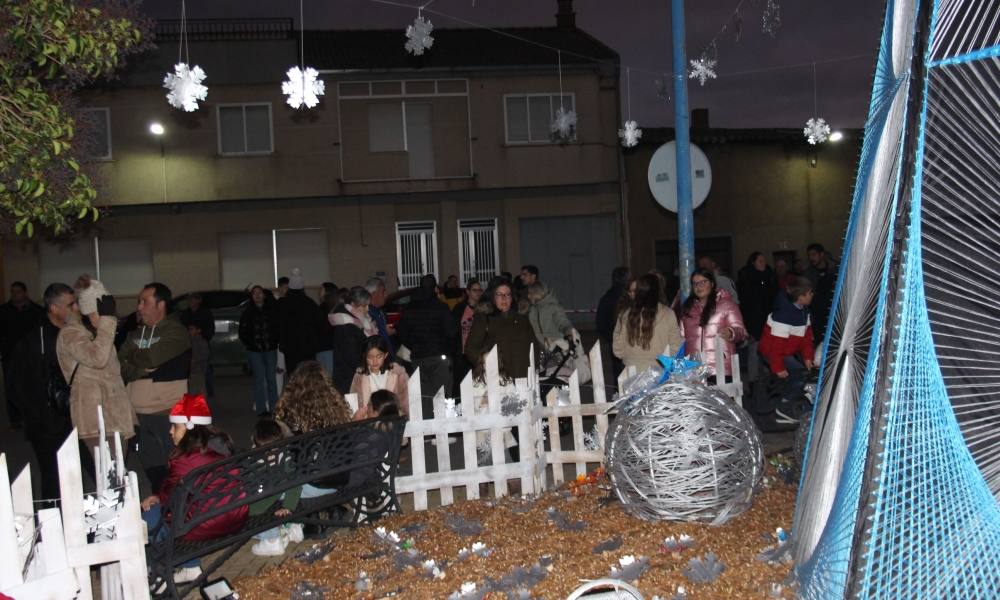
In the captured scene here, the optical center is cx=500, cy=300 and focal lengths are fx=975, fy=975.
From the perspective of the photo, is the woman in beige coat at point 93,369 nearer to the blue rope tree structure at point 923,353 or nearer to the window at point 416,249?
the blue rope tree structure at point 923,353

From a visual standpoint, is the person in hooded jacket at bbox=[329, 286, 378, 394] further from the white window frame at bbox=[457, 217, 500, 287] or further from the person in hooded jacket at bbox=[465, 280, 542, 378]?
the white window frame at bbox=[457, 217, 500, 287]

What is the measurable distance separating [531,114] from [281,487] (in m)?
21.0

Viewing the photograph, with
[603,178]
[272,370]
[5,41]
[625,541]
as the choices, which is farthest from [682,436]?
[603,178]

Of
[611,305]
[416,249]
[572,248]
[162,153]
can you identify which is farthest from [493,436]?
[162,153]

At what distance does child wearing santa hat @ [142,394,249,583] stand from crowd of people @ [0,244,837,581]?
0.04 feet

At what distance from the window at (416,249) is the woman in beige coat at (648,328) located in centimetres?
1792

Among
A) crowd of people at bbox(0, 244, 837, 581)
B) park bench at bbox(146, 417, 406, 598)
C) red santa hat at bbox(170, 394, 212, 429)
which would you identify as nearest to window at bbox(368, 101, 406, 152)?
crowd of people at bbox(0, 244, 837, 581)

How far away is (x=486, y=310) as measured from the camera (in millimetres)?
8719

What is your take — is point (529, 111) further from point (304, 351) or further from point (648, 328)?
point (648, 328)

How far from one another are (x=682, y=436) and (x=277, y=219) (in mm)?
21395

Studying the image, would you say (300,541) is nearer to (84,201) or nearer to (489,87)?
(84,201)

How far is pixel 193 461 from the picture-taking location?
19.9 feet

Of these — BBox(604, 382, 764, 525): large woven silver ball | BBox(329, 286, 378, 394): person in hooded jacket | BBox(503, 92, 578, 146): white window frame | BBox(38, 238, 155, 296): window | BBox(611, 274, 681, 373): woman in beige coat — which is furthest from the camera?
BBox(503, 92, 578, 146): white window frame

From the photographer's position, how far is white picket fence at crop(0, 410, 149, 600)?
372 centimetres
